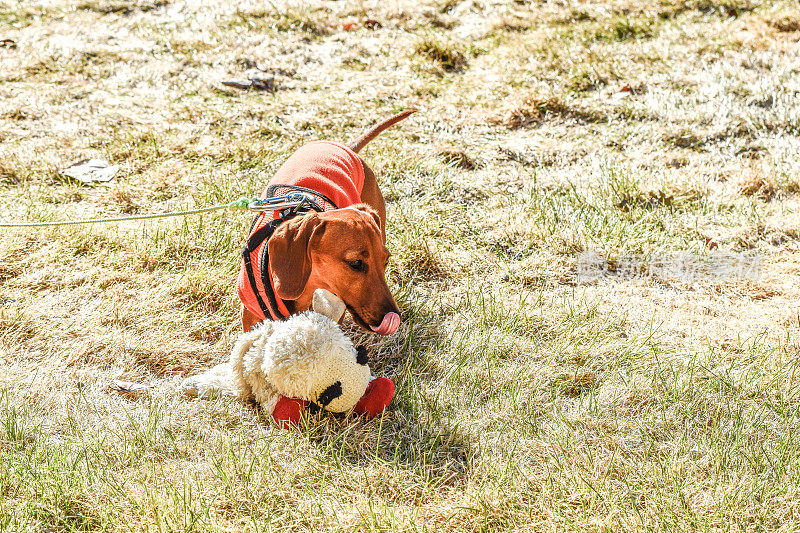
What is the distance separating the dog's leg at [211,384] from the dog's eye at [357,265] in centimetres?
56

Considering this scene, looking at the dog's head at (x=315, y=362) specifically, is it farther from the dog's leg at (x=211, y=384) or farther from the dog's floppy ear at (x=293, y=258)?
the dog's leg at (x=211, y=384)

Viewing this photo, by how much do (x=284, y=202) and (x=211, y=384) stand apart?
2.27ft

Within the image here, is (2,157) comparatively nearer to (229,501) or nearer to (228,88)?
(228,88)

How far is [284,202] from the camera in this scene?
2367mm

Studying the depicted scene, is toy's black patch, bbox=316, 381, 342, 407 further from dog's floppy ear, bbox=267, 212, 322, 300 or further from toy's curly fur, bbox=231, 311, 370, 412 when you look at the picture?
dog's floppy ear, bbox=267, 212, 322, 300

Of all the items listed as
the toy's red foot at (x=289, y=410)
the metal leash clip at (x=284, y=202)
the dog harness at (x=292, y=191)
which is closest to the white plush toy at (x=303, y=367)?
the toy's red foot at (x=289, y=410)

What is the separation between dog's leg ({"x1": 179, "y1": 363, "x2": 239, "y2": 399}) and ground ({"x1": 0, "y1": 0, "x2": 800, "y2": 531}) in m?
0.06

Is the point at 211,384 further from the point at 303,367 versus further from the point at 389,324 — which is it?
the point at 389,324

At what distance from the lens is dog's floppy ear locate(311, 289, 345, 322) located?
7.22ft

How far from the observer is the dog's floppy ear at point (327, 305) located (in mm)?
2201

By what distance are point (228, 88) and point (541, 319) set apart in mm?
3069

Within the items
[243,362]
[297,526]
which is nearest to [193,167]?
[243,362]

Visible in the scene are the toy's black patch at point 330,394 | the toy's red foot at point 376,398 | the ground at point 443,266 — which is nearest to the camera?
the ground at point 443,266

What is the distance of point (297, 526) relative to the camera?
74.8 inches
